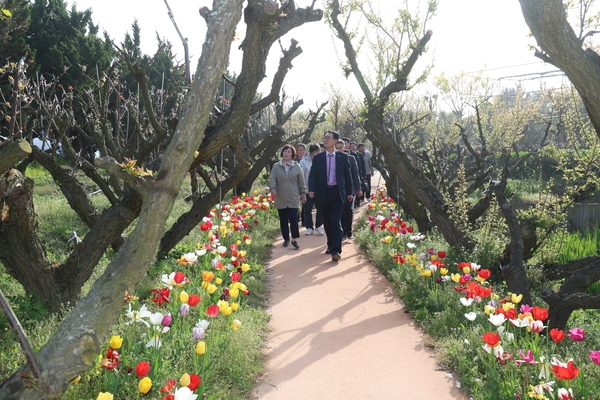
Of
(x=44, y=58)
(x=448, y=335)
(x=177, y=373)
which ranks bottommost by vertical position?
(x=448, y=335)

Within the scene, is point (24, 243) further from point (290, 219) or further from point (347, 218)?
point (347, 218)

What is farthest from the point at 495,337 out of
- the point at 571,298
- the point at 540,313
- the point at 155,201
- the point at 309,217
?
the point at 309,217

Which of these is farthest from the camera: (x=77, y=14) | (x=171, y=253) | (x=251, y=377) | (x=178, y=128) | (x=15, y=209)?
(x=77, y=14)

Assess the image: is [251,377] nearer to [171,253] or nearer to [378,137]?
[171,253]

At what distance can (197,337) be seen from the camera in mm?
3352

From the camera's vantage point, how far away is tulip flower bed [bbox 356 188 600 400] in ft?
10.2

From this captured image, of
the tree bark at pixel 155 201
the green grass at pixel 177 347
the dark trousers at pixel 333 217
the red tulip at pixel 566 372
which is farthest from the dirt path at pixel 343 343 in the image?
the tree bark at pixel 155 201

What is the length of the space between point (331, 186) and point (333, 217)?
1.62ft

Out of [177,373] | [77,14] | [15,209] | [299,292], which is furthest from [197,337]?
[77,14]

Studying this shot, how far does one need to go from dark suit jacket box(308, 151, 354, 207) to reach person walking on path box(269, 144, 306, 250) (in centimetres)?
67

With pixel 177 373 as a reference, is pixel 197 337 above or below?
above

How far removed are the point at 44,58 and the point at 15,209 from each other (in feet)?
64.8

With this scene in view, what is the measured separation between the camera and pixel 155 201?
85.4 inches

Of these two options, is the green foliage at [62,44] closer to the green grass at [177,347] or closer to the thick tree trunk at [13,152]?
the green grass at [177,347]
